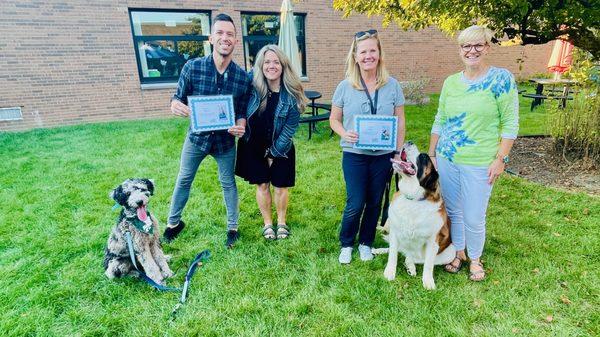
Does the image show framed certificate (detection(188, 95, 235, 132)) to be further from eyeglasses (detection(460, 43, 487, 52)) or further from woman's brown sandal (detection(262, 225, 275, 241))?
eyeglasses (detection(460, 43, 487, 52))

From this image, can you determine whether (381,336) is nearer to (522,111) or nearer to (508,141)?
(508,141)

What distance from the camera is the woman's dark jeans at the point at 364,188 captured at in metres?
3.18

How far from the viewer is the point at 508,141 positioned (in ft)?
8.62

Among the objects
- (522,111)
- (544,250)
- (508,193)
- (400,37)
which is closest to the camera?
(544,250)

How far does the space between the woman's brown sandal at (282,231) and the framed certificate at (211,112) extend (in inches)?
54.4

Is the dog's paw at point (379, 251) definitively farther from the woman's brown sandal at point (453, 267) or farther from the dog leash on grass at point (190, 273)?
the dog leash on grass at point (190, 273)

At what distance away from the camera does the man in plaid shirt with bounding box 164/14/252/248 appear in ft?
10.2

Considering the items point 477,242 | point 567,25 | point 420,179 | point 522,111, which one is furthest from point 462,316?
→ point 522,111

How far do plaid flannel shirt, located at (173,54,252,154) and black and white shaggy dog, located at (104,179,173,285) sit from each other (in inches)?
26.0

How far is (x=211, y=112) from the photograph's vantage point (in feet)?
10.3

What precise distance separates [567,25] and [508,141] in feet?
12.8

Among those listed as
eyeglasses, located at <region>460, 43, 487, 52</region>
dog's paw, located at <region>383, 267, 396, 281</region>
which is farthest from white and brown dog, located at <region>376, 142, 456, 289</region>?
eyeglasses, located at <region>460, 43, 487, 52</region>

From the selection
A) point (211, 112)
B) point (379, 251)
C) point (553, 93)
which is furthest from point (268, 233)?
point (553, 93)

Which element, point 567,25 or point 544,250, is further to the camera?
point 567,25
